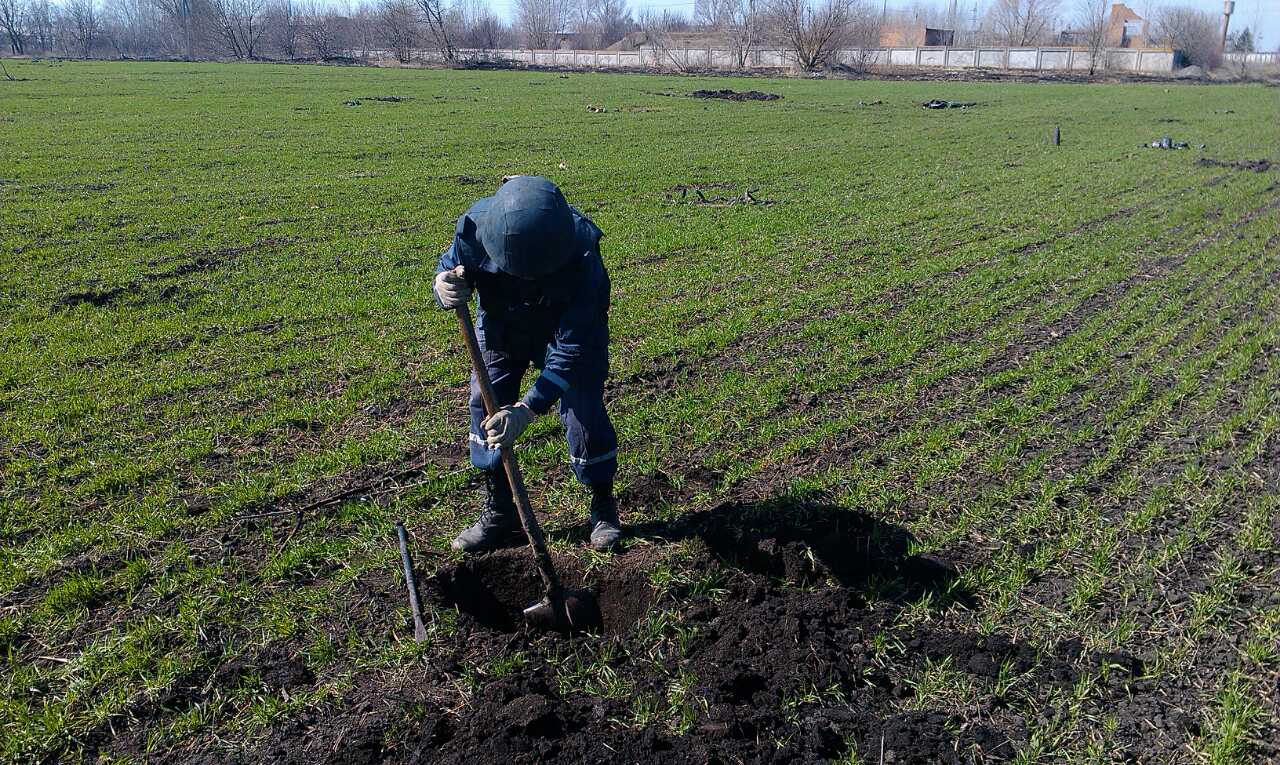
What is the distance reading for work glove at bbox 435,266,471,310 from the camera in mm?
3564

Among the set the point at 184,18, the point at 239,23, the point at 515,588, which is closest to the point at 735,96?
the point at 515,588

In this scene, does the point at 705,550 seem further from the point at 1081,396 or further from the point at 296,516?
the point at 1081,396

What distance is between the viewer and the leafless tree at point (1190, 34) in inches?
2783

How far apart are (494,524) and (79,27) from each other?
118185 millimetres

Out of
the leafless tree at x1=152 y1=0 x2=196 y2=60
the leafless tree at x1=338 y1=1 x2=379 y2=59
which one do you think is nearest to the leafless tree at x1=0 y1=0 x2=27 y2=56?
the leafless tree at x1=152 y1=0 x2=196 y2=60

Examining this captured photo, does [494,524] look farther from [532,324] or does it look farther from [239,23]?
[239,23]

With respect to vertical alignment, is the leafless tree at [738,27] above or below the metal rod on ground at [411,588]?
above

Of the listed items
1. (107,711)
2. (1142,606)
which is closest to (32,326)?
(107,711)

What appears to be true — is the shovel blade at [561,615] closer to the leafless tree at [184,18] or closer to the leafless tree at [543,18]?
the leafless tree at [543,18]

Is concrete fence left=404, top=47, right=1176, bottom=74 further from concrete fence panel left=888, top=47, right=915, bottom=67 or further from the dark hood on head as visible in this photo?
the dark hood on head

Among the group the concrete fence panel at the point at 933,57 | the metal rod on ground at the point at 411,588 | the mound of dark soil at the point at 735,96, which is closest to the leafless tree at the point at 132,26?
the concrete fence panel at the point at 933,57

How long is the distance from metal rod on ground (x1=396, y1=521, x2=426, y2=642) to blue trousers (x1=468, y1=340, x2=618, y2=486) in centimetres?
53

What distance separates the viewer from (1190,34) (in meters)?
75.5

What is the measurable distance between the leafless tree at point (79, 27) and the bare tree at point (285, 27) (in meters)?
18.1
